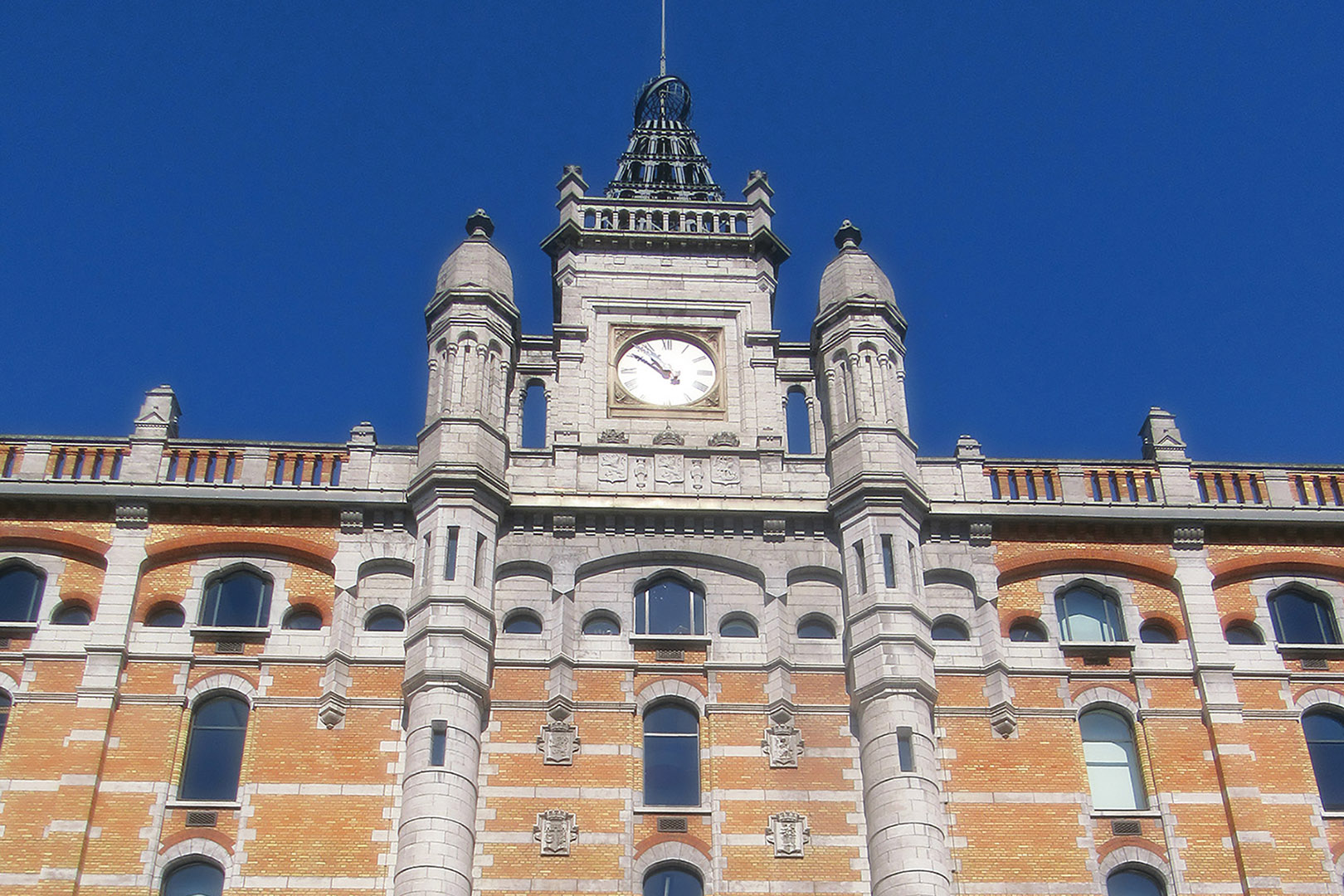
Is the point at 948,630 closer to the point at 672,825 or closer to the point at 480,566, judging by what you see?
the point at 672,825

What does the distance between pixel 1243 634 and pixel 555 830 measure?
13.5 metres

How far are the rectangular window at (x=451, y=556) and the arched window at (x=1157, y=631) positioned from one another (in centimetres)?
1268

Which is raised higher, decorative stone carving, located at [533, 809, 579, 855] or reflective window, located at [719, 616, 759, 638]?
reflective window, located at [719, 616, 759, 638]

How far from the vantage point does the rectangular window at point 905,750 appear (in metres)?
28.9

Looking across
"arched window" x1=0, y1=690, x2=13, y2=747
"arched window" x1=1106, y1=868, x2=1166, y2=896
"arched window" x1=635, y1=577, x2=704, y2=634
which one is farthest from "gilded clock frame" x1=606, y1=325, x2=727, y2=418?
"arched window" x1=0, y1=690, x2=13, y2=747

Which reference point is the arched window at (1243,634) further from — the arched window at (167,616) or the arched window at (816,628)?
the arched window at (167,616)

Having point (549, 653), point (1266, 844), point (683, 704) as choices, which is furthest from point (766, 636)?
point (1266, 844)

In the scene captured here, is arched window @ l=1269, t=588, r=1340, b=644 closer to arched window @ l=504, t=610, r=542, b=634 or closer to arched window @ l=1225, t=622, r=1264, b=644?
arched window @ l=1225, t=622, r=1264, b=644

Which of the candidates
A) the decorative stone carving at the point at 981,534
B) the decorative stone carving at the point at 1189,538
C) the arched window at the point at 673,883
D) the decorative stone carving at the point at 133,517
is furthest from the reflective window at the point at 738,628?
the decorative stone carving at the point at 133,517

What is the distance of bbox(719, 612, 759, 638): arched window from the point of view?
31.9m

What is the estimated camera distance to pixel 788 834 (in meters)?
29.0

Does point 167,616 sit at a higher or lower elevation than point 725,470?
lower

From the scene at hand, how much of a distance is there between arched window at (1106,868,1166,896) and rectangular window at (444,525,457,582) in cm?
1240

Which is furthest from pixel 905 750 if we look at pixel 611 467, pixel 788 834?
pixel 611 467
